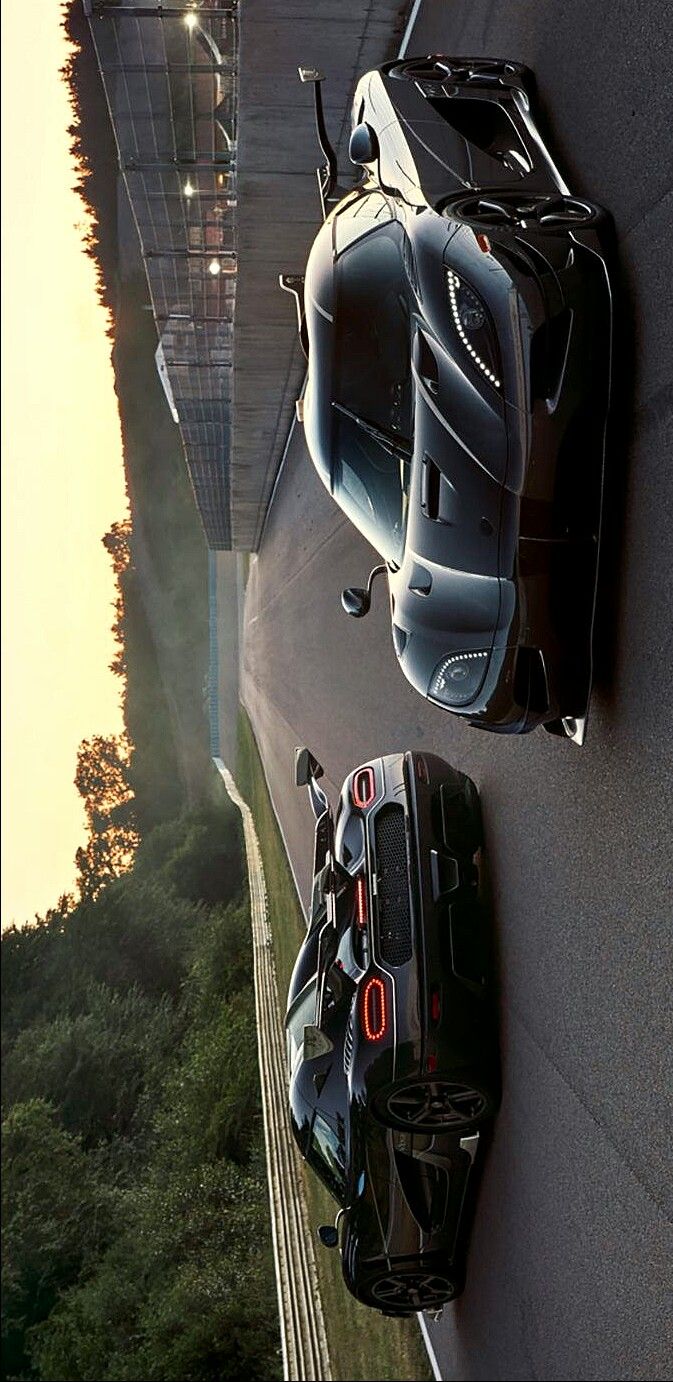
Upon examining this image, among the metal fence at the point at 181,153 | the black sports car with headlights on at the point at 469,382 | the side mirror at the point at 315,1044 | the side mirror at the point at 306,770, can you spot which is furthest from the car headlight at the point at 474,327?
the metal fence at the point at 181,153

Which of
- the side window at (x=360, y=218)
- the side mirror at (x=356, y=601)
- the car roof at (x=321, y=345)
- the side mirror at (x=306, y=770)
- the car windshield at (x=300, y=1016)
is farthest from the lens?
the side mirror at (x=306, y=770)

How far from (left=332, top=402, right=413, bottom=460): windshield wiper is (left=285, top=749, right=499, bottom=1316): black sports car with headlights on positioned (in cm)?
225

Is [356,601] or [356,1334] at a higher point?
[356,601]

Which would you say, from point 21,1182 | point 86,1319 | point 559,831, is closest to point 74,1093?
point 21,1182

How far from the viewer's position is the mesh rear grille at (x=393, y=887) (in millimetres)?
5844

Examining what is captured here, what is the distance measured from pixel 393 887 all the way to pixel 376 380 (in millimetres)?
2904

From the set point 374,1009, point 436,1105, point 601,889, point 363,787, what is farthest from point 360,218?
point 436,1105

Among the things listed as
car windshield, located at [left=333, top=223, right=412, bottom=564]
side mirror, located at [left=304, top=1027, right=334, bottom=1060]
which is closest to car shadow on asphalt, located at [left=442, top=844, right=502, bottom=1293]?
side mirror, located at [left=304, top=1027, right=334, bottom=1060]

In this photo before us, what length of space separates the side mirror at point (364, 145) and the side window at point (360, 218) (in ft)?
0.77

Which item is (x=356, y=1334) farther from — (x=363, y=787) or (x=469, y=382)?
(x=469, y=382)

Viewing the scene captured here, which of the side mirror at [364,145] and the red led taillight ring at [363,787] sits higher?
the side mirror at [364,145]

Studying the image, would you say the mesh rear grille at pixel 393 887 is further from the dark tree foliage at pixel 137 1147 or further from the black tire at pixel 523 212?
the black tire at pixel 523 212

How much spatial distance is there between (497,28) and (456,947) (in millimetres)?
5467

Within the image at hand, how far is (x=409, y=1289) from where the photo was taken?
6.30m
